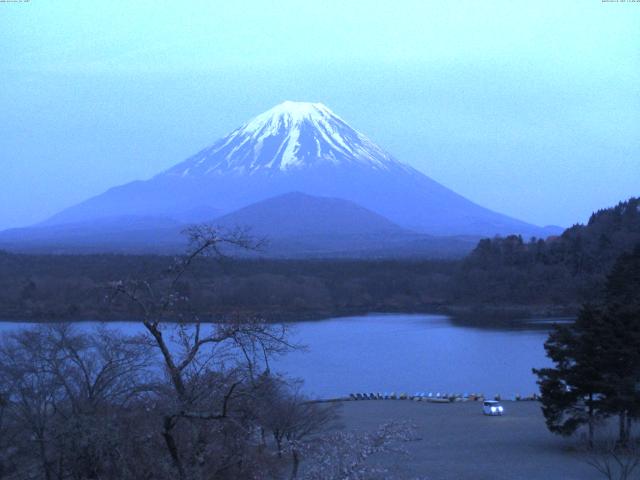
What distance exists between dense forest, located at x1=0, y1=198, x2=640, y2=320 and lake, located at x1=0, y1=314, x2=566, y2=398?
186 inches

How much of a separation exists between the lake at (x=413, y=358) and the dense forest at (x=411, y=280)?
471 centimetres

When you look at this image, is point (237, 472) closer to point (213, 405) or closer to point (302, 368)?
point (213, 405)

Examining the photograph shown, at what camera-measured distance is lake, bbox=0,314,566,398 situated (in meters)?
17.1

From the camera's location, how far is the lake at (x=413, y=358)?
56.2 feet

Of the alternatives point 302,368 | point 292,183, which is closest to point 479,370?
point 302,368

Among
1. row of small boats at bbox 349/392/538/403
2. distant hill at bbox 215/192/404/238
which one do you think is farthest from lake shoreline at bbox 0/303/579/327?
distant hill at bbox 215/192/404/238

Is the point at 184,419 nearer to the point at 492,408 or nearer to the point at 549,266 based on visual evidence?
the point at 492,408

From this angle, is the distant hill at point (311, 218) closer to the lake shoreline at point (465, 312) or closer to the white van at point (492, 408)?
the lake shoreline at point (465, 312)

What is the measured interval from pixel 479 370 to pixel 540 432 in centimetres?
702

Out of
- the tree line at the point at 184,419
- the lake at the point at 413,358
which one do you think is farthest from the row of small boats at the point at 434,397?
the tree line at the point at 184,419

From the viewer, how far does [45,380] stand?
6.09 m

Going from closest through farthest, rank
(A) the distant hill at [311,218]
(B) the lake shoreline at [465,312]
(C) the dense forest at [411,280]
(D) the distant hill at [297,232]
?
(B) the lake shoreline at [465,312] → (C) the dense forest at [411,280] → (D) the distant hill at [297,232] → (A) the distant hill at [311,218]

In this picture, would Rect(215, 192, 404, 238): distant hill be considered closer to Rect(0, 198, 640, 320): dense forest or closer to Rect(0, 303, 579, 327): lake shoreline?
Rect(0, 198, 640, 320): dense forest

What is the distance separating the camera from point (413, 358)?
2086cm
